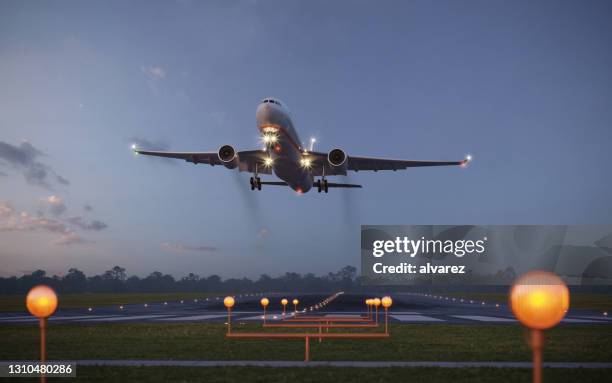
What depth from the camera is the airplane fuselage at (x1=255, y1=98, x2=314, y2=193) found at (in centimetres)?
2905

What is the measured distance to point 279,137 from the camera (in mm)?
29625

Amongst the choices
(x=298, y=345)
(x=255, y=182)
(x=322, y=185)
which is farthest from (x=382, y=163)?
(x=298, y=345)

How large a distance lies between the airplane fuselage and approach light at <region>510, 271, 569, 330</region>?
24803 millimetres

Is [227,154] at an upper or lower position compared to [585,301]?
upper

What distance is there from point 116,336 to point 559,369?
623 inches

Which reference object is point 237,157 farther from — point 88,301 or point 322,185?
point 88,301

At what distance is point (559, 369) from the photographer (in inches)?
486

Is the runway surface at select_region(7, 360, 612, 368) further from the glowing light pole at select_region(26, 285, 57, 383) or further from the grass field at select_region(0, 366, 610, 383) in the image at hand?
the glowing light pole at select_region(26, 285, 57, 383)

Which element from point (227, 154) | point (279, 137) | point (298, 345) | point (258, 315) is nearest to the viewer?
point (298, 345)

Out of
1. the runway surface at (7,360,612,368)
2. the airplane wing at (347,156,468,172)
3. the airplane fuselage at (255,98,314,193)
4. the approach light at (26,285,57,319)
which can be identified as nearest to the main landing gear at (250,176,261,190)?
the airplane fuselage at (255,98,314,193)

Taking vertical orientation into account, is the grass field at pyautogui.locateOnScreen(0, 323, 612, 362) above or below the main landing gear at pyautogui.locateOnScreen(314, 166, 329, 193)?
below

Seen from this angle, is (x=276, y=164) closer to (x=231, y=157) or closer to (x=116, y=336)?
(x=231, y=157)

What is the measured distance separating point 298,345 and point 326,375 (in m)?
6.01

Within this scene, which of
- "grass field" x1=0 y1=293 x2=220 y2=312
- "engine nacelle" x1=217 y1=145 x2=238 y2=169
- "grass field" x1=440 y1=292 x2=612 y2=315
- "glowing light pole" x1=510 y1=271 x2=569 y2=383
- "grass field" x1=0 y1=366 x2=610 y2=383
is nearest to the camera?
"glowing light pole" x1=510 y1=271 x2=569 y2=383
